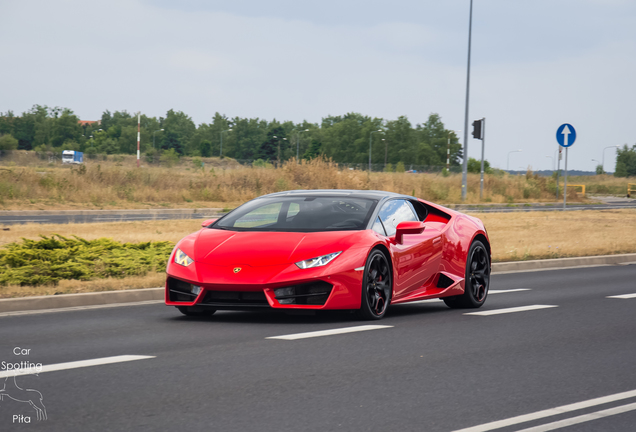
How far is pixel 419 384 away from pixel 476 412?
775 mm

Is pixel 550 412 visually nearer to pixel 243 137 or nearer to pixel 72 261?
pixel 72 261

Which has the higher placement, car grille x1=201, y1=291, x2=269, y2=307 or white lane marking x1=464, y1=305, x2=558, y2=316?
car grille x1=201, y1=291, x2=269, y2=307

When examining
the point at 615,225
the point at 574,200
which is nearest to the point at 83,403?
the point at 615,225

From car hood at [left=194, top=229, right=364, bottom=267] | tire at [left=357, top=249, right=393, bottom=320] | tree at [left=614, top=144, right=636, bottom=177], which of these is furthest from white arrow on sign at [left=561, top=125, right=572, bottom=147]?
tree at [left=614, top=144, right=636, bottom=177]

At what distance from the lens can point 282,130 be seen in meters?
157

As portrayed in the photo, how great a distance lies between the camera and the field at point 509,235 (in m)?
11.1

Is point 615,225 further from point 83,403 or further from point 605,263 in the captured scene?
point 83,403

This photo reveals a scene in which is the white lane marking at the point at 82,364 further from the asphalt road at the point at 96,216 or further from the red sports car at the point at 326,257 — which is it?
the asphalt road at the point at 96,216

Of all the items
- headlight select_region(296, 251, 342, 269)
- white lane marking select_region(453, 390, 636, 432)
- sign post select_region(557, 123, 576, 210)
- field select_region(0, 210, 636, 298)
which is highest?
sign post select_region(557, 123, 576, 210)

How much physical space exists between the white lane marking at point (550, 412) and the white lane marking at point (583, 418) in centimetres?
12

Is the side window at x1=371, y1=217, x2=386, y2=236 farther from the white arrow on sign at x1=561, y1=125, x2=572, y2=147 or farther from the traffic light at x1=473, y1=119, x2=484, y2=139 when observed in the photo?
the traffic light at x1=473, y1=119, x2=484, y2=139

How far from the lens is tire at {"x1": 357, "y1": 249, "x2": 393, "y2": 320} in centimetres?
805

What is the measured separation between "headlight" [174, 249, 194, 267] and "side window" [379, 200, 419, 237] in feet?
6.62

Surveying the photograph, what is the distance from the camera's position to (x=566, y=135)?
24.2m
